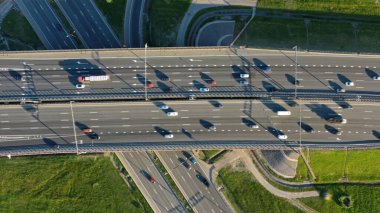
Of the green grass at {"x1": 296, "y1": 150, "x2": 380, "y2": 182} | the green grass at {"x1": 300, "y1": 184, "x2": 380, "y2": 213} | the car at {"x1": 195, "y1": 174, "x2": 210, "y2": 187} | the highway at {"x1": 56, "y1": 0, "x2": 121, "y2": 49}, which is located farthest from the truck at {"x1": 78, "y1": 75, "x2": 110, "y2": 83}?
the green grass at {"x1": 300, "y1": 184, "x2": 380, "y2": 213}

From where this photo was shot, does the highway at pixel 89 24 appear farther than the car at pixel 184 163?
Yes

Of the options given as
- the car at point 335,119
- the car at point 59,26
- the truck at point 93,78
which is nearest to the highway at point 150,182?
the truck at point 93,78

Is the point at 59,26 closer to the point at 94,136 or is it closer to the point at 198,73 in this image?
the point at 94,136

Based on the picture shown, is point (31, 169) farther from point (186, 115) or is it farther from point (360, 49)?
point (360, 49)

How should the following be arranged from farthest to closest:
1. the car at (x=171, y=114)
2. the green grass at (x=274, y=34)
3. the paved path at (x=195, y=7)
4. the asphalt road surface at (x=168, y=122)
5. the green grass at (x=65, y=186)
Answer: the paved path at (x=195, y=7) → the green grass at (x=274, y=34) → the green grass at (x=65, y=186) → the asphalt road surface at (x=168, y=122) → the car at (x=171, y=114)

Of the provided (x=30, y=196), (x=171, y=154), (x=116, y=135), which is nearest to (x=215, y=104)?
(x=171, y=154)

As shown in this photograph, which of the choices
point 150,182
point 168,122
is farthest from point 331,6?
point 150,182

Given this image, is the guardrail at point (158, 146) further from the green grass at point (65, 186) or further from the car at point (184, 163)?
the car at point (184, 163)
